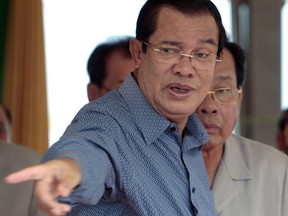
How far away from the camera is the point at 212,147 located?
10.5 feet

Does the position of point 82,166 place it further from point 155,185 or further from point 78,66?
point 78,66

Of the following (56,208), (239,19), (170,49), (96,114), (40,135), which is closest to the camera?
(56,208)

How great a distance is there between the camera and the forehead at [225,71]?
10.5 feet

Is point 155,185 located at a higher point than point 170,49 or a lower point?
lower

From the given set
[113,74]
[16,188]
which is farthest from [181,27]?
[113,74]

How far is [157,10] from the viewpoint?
250 centimetres

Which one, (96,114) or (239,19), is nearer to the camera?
(96,114)

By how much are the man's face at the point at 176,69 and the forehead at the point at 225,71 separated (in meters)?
0.69

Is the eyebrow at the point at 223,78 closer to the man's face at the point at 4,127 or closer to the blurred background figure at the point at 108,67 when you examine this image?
the blurred background figure at the point at 108,67

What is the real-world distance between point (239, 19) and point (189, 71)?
13.4ft

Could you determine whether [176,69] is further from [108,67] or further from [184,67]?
[108,67]

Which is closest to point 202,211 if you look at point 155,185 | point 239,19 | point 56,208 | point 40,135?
point 155,185

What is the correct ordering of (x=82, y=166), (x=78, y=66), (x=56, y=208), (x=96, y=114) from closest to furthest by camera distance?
(x=56, y=208)
(x=82, y=166)
(x=96, y=114)
(x=78, y=66)

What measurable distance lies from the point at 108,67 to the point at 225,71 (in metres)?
0.96
